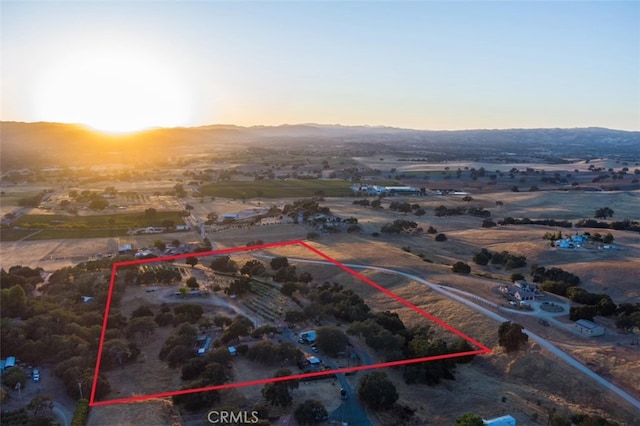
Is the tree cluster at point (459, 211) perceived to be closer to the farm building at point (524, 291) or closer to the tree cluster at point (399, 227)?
the tree cluster at point (399, 227)

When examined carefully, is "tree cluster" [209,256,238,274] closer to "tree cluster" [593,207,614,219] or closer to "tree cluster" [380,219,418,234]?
"tree cluster" [380,219,418,234]

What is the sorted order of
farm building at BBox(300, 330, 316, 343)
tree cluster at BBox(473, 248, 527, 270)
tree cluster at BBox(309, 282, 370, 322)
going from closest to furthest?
farm building at BBox(300, 330, 316, 343) → tree cluster at BBox(309, 282, 370, 322) → tree cluster at BBox(473, 248, 527, 270)

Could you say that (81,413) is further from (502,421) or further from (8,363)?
(502,421)

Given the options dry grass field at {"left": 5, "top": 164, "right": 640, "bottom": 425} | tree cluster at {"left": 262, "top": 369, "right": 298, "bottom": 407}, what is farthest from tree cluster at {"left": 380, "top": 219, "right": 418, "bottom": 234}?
tree cluster at {"left": 262, "top": 369, "right": 298, "bottom": 407}

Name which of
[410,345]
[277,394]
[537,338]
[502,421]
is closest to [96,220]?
[277,394]

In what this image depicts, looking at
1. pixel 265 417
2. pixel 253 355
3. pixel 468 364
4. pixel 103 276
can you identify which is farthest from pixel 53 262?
pixel 468 364

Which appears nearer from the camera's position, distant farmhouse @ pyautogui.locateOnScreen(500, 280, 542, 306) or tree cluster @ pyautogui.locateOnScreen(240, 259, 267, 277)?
distant farmhouse @ pyautogui.locateOnScreen(500, 280, 542, 306)
